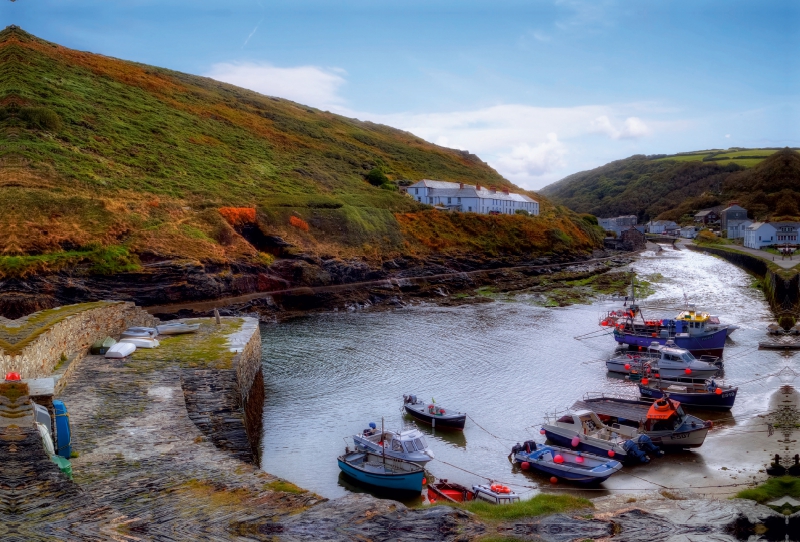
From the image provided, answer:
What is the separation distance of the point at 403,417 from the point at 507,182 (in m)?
136

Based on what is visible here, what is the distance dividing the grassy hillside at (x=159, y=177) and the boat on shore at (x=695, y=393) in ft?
143

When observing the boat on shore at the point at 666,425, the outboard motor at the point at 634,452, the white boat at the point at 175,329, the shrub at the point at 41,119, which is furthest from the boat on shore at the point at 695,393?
the shrub at the point at 41,119

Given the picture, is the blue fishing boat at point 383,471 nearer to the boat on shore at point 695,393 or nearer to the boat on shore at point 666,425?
the boat on shore at point 666,425

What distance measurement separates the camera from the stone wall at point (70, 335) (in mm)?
19375

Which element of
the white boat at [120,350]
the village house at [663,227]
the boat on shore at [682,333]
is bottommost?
the boat on shore at [682,333]

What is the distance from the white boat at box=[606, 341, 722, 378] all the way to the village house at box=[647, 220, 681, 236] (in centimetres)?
14677

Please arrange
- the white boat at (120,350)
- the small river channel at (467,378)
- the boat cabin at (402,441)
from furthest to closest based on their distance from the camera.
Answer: the white boat at (120,350), the small river channel at (467,378), the boat cabin at (402,441)

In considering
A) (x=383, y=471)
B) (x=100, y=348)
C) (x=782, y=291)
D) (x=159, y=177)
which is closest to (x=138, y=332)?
(x=100, y=348)

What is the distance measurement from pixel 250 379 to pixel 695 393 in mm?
22046

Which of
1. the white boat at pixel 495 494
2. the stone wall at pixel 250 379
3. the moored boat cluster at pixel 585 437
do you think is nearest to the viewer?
the white boat at pixel 495 494

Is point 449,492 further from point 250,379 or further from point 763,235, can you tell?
point 763,235

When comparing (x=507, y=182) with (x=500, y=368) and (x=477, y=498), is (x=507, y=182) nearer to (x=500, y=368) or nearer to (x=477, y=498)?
(x=500, y=368)

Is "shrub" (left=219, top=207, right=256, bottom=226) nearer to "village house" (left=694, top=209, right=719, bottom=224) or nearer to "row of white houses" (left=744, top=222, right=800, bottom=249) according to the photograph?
"row of white houses" (left=744, top=222, right=800, bottom=249)

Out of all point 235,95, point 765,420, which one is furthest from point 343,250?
point 235,95
